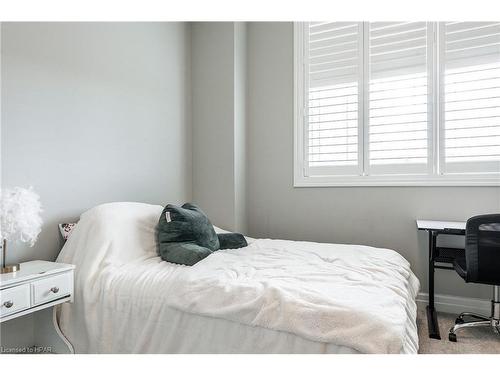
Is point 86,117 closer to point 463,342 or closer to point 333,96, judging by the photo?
point 333,96

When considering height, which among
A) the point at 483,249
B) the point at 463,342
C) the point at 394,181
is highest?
the point at 394,181

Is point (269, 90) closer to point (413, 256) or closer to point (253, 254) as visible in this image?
point (253, 254)

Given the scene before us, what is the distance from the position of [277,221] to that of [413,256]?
128 cm

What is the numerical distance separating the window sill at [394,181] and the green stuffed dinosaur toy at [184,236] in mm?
1264

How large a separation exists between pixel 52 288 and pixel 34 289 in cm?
9

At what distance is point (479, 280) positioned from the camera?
6.66 feet

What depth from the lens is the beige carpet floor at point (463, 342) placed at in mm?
2026

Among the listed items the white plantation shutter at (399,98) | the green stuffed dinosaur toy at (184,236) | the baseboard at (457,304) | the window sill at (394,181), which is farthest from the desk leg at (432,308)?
the green stuffed dinosaur toy at (184,236)

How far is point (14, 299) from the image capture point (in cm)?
143

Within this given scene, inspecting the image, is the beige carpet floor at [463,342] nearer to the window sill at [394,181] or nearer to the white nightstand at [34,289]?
the window sill at [394,181]

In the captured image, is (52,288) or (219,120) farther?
(219,120)

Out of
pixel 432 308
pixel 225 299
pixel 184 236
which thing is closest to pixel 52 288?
pixel 184 236

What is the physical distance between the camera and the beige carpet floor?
2.03m
